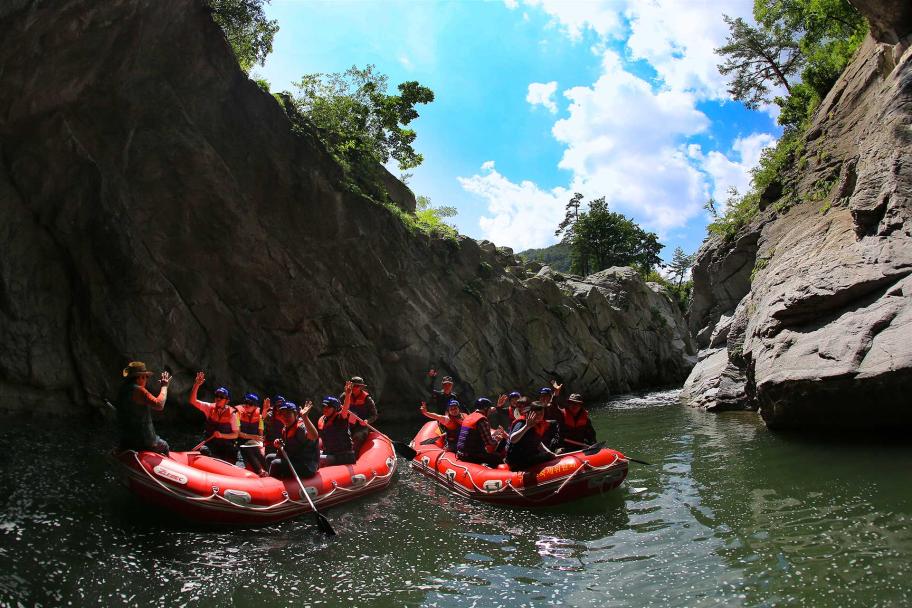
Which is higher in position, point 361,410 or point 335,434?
point 361,410

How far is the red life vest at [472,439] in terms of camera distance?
962 cm

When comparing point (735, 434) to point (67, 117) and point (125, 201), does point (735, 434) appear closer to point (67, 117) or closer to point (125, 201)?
point (125, 201)

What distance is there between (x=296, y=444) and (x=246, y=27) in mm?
16027

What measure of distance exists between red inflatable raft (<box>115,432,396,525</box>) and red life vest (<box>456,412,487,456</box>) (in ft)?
7.51

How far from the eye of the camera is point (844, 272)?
11.3 m

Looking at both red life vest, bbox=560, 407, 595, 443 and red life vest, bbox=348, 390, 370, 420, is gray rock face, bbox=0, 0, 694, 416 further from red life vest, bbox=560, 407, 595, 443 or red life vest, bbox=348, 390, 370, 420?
red life vest, bbox=560, 407, 595, 443

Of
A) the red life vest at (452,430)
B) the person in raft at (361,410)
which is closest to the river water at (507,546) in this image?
the red life vest at (452,430)

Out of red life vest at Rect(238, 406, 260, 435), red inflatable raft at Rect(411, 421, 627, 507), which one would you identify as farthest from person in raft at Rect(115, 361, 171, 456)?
red inflatable raft at Rect(411, 421, 627, 507)

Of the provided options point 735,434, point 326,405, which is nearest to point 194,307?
point 326,405

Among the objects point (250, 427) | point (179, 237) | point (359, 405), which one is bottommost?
point (250, 427)

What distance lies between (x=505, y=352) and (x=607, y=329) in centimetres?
893

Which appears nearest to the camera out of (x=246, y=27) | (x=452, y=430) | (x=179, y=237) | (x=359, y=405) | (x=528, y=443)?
(x=528, y=443)

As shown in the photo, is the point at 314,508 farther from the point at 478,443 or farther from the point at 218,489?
the point at 478,443

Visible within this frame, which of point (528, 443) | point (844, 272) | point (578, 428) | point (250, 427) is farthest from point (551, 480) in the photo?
point (844, 272)
